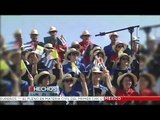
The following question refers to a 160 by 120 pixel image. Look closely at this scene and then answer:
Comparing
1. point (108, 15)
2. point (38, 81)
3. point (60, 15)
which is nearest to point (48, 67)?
point (38, 81)

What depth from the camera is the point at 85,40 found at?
14.0ft

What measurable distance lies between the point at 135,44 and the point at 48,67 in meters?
1.05

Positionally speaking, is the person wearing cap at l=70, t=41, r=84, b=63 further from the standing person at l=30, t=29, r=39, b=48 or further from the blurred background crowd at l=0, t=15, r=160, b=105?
the standing person at l=30, t=29, r=39, b=48

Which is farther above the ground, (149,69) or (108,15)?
(108,15)

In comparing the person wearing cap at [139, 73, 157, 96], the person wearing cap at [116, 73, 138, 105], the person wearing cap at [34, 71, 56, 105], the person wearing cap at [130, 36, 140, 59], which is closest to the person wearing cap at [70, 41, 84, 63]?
the person wearing cap at [34, 71, 56, 105]

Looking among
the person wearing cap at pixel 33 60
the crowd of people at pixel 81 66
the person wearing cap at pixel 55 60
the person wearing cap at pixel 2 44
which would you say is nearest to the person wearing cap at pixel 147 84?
the crowd of people at pixel 81 66

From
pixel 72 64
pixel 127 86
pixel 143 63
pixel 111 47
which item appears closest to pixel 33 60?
pixel 72 64

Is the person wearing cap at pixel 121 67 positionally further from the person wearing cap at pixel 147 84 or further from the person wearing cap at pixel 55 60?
the person wearing cap at pixel 55 60

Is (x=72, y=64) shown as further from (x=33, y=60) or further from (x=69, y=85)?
(x=33, y=60)

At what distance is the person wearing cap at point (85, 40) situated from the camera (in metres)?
4.24

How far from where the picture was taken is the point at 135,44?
4258 mm

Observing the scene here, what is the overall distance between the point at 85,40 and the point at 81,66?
1.01ft
